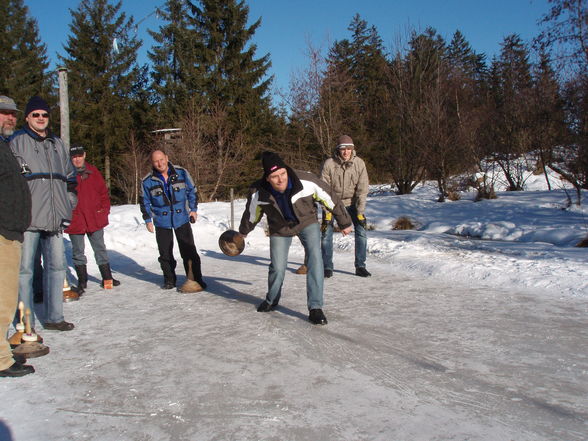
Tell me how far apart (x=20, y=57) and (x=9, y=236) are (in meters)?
38.0

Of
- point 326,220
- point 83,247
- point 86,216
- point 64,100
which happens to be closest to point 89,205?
point 86,216

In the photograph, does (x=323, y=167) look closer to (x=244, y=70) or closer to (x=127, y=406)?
(x=127, y=406)

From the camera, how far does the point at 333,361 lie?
357cm

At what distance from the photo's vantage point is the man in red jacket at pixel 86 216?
619cm

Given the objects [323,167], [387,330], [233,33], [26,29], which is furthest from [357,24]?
[387,330]

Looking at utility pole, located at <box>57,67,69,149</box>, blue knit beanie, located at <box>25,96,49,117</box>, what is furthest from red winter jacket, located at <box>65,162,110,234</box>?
utility pole, located at <box>57,67,69,149</box>

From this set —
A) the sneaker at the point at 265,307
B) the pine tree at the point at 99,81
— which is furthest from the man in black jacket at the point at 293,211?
the pine tree at the point at 99,81

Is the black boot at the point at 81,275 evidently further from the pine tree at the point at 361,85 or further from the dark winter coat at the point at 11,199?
the pine tree at the point at 361,85

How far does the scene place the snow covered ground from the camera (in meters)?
2.63

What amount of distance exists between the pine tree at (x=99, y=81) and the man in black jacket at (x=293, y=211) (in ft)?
103

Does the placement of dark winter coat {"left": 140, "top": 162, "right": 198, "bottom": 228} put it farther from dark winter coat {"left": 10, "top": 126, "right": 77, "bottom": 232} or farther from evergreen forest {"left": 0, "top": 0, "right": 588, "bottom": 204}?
evergreen forest {"left": 0, "top": 0, "right": 588, "bottom": 204}

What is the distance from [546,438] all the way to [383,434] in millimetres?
804

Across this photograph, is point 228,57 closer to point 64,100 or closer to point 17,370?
point 64,100

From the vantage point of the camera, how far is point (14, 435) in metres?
2.54
